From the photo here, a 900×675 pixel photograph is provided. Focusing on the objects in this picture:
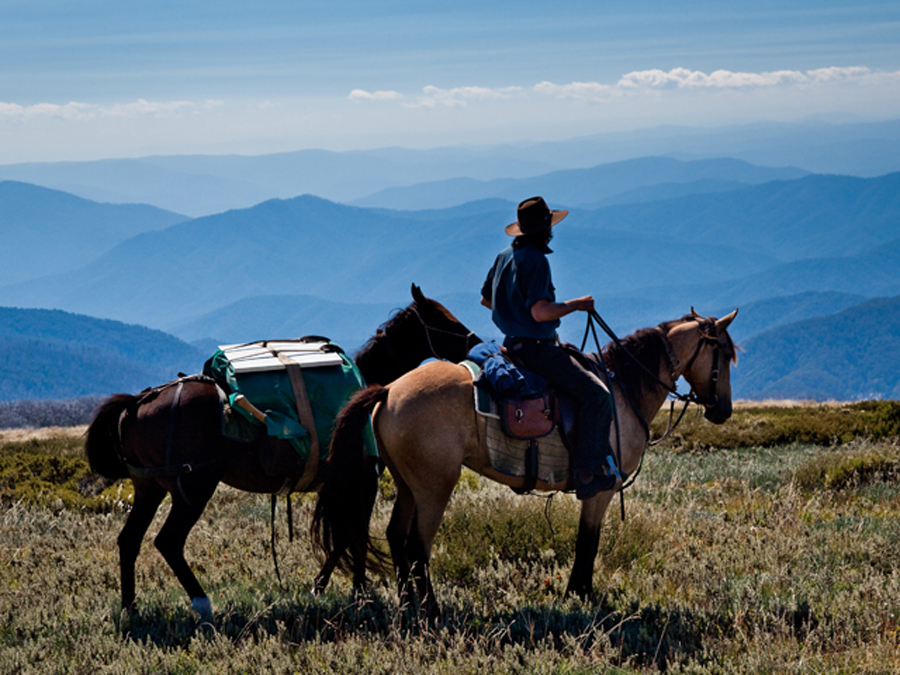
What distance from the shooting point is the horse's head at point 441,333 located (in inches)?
305

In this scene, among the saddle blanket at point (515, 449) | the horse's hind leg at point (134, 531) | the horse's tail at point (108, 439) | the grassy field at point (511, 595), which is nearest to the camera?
the grassy field at point (511, 595)

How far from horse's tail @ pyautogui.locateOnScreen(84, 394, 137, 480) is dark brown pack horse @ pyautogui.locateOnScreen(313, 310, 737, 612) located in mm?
1680

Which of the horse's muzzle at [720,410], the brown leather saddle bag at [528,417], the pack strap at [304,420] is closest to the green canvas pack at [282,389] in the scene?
the pack strap at [304,420]

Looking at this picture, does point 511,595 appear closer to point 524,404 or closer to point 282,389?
point 524,404

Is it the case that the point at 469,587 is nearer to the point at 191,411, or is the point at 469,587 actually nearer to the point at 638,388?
the point at 638,388

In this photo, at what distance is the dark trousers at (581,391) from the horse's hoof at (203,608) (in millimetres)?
2897

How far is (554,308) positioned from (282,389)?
7.49 feet

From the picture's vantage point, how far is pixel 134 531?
616 centimetres

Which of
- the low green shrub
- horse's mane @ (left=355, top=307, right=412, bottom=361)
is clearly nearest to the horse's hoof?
horse's mane @ (left=355, top=307, right=412, bottom=361)

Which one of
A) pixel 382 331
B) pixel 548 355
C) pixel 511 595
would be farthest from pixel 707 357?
pixel 382 331

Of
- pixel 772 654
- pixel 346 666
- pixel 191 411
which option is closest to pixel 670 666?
pixel 772 654

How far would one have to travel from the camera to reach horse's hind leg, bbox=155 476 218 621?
19.4ft

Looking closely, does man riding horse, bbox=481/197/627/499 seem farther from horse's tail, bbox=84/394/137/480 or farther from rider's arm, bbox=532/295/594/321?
horse's tail, bbox=84/394/137/480

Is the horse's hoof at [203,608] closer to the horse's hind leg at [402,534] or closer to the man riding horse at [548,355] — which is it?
the horse's hind leg at [402,534]
